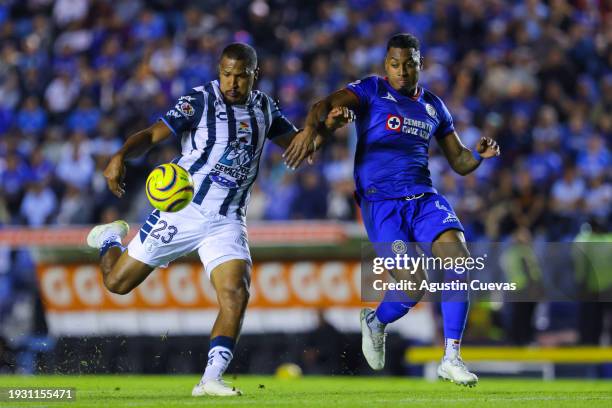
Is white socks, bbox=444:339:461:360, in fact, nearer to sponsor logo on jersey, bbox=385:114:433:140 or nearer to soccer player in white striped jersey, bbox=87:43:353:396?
soccer player in white striped jersey, bbox=87:43:353:396

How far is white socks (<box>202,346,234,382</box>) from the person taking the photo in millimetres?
8633

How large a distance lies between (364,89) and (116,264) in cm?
246

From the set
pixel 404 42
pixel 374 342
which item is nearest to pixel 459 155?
pixel 404 42

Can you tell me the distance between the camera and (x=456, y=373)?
881cm

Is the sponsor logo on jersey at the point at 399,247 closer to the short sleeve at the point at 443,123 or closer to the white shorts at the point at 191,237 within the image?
the short sleeve at the point at 443,123

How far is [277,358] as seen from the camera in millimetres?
15586

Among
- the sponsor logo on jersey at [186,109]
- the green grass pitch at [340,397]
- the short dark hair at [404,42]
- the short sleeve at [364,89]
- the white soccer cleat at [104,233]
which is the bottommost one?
the green grass pitch at [340,397]

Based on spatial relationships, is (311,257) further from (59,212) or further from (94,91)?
(94,91)

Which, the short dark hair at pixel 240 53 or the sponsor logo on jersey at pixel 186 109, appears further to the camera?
the sponsor logo on jersey at pixel 186 109

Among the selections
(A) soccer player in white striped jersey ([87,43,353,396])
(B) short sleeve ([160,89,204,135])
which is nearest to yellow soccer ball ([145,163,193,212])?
(A) soccer player in white striped jersey ([87,43,353,396])

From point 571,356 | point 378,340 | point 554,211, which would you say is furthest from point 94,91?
point 378,340

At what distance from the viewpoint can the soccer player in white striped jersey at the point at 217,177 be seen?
A: 8969mm

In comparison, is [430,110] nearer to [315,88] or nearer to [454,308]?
[454,308]

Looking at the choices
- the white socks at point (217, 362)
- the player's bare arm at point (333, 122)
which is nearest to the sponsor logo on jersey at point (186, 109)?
the player's bare arm at point (333, 122)
